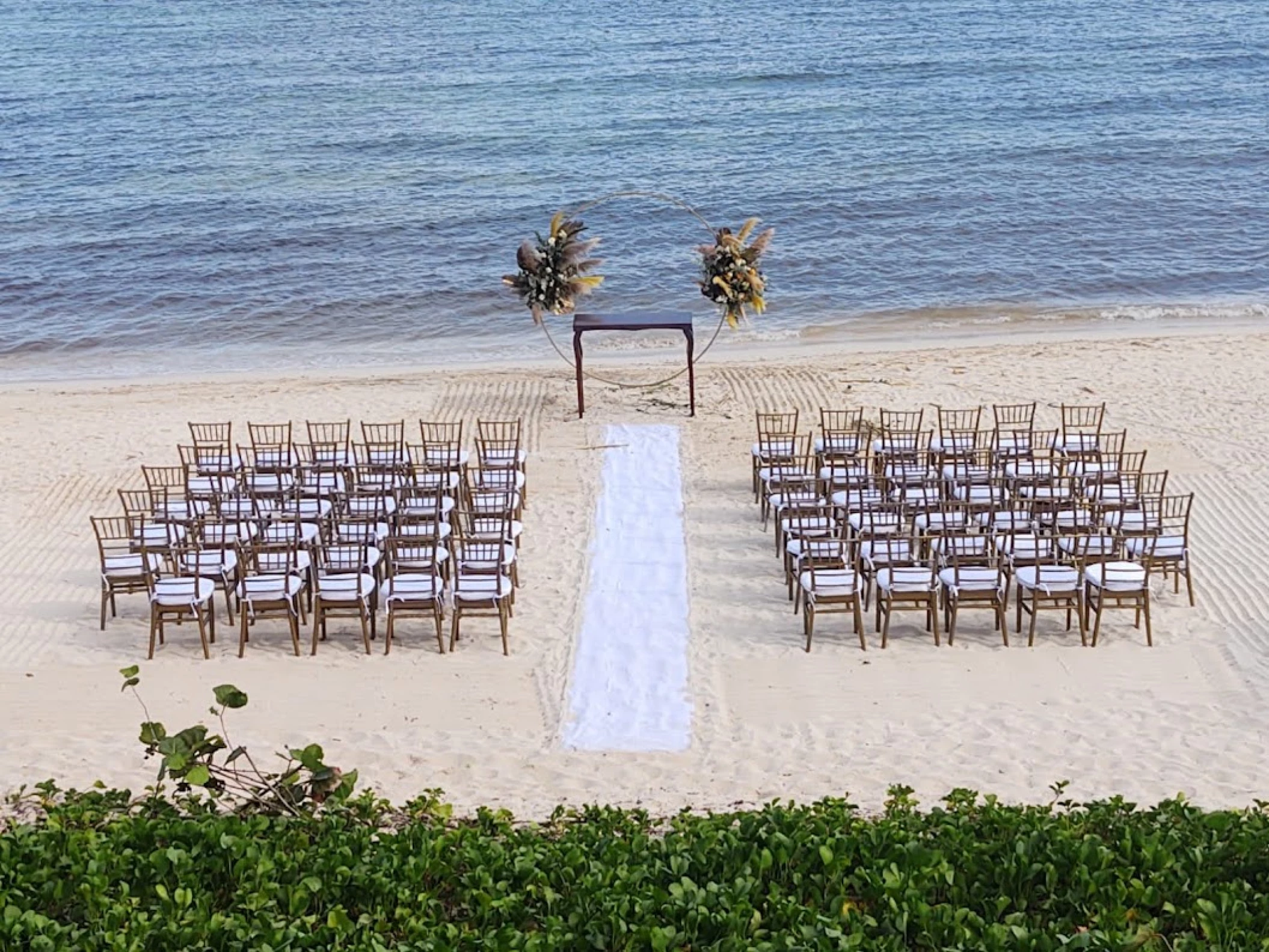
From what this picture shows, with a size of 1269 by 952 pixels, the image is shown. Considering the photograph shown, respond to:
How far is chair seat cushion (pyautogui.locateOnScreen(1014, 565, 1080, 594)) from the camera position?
46.5ft

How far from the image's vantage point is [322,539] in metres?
15.9

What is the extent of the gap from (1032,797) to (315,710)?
17.2ft

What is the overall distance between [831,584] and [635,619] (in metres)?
1.73

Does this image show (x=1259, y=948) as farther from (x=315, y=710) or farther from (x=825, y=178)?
(x=825, y=178)

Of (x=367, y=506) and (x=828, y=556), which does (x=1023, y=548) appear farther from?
(x=367, y=506)

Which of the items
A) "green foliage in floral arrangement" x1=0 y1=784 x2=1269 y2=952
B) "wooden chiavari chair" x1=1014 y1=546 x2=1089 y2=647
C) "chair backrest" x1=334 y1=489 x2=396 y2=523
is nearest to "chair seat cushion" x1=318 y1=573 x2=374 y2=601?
"chair backrest" x1=334 y1=489 x2=396 y2=523

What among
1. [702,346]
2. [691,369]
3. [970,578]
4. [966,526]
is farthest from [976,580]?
[702,346]

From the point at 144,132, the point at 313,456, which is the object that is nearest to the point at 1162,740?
the point at 313,456

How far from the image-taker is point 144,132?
51781 millimetres

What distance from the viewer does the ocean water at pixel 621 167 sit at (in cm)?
3384

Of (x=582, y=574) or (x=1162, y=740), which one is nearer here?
(x=1162, y=740)

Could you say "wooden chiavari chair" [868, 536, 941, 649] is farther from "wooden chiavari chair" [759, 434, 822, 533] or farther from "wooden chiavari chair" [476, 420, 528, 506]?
"wooden chiavari chair" [476, 420, 528, 506]

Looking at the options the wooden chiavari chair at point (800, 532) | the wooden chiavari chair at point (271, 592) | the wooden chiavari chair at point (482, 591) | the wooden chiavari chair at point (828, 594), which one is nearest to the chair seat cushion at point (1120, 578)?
the wooden chiavari chair at point (828, 594)

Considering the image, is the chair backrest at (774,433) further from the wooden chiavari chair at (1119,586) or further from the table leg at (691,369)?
the wooden chiavari chair at (1119,586)
